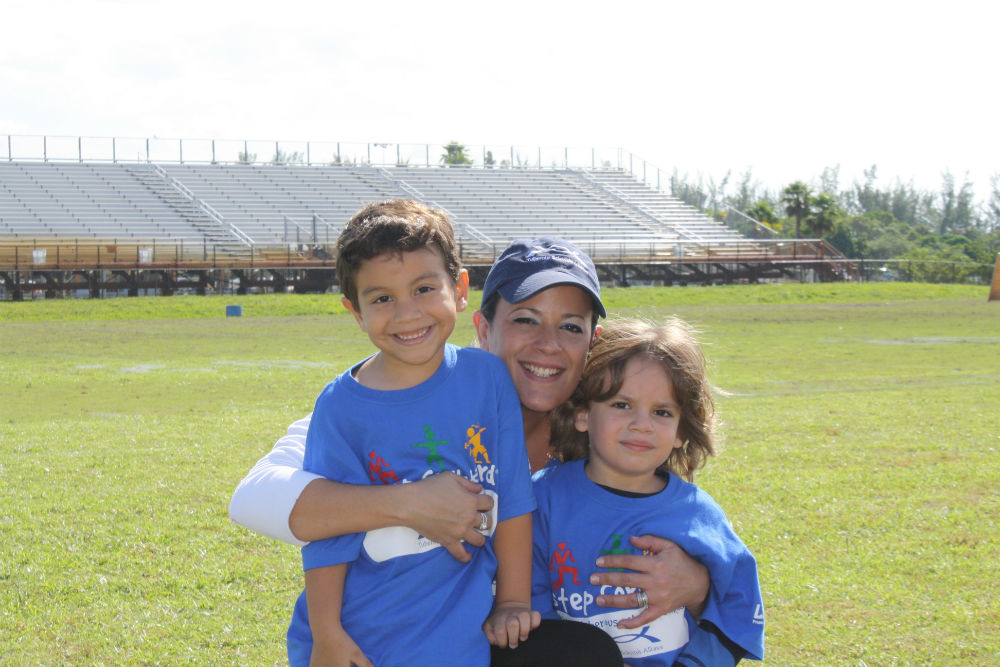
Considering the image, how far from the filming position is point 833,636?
427cm

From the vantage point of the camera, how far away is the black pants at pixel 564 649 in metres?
2.51

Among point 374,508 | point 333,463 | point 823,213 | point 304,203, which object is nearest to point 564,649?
point 374,508

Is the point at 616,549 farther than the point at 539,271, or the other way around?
the point at 539,271

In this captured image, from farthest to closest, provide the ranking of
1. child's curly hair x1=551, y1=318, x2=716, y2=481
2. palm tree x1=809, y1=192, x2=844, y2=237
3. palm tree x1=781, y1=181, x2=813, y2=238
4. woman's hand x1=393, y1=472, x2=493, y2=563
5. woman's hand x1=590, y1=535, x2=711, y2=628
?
palm tree x1=781, y1=181, x2=813, y2=238 → palm tree x1=809, y1=192, x2=844, y2=237 → child's curly hair x1=551, y1=318, x2=716, y2=481 → woman's hand x1=590, y1=535, x2=711, y2=628 → woman's hand x1=393, y1=472, x2=493, y2=563

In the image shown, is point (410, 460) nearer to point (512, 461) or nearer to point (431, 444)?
point (431, 444)

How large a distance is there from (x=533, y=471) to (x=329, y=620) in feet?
3.31

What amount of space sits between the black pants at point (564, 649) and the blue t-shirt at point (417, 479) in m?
0.08

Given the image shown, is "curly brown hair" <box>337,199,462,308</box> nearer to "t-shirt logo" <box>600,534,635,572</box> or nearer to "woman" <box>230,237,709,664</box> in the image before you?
"woman" <box>230,237,709,664</box>

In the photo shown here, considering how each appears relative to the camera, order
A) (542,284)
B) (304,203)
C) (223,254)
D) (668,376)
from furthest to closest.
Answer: (304,203), (223,254), (542,284), (668,376)

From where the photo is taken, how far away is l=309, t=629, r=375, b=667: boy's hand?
251 cm

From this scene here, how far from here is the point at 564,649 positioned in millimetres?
→ 2512

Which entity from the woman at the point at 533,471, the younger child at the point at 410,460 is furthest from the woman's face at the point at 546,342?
the younger child at the point at 410,460

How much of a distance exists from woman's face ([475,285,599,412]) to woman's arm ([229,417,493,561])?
55cm

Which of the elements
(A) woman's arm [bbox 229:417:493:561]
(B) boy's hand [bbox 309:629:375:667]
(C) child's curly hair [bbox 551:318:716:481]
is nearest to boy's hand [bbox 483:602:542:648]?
(A) woman's arm [bbox 229:417:493:561]
